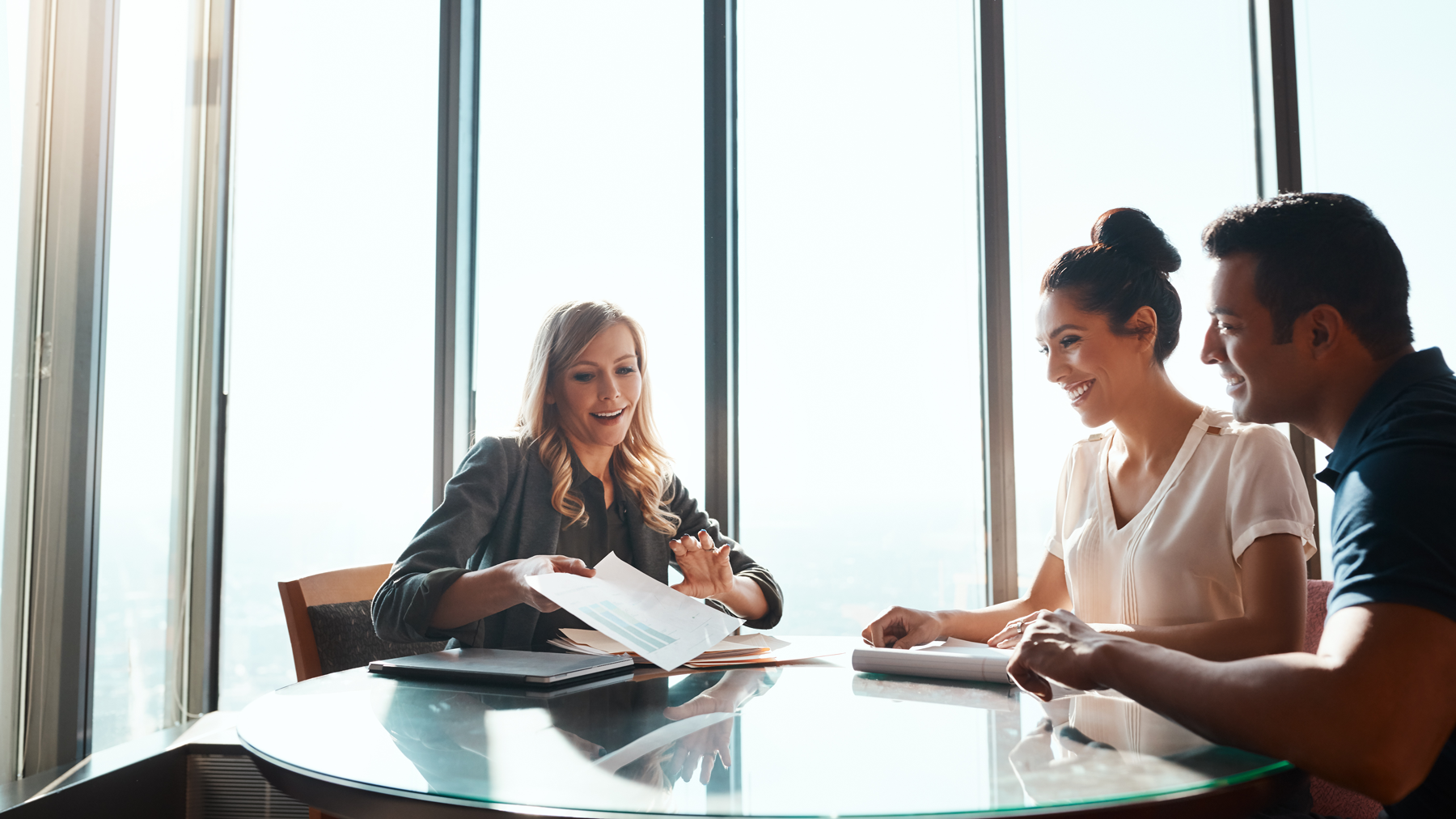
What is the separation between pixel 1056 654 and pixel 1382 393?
442mm

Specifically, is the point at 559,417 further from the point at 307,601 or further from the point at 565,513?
the point at 307,601

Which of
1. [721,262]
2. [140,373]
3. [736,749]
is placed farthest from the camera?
[721,262]

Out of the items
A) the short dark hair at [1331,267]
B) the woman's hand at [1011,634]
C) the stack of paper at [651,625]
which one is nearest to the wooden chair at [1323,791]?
the woman's hand at [1011,634]

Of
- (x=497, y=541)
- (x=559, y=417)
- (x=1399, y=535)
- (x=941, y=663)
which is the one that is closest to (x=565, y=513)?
(x=497, y=541)

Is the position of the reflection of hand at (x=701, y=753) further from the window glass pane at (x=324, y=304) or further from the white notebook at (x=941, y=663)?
the window glass pane at (x=324, y=304)

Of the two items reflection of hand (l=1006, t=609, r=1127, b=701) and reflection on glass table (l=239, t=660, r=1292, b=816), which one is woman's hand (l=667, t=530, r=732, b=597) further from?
reflection of hand (l=1006, t=609, r=1127, b=701)

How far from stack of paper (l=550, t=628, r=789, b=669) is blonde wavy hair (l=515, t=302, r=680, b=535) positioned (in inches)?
15.4

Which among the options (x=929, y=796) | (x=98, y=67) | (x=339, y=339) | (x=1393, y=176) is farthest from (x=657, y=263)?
(x=929, y=796)

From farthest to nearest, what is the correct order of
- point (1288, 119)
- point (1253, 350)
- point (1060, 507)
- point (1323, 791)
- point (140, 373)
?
point (1288, 119) < point (140, 373) < point (1060, 507) < point (1323, 791) < point (1253, 350)

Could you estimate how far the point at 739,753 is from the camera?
87 centimetres

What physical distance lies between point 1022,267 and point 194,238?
230 cm

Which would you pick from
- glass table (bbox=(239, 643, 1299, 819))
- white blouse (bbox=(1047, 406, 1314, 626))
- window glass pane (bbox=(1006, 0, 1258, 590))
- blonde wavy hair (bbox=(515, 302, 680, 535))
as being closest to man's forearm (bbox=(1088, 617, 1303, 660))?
white blouse (bbox=(1047, 406, 1314, 626))

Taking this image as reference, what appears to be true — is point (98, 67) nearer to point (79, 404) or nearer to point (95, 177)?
A: point (95, 177)

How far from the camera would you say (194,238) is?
2527 millimetres
